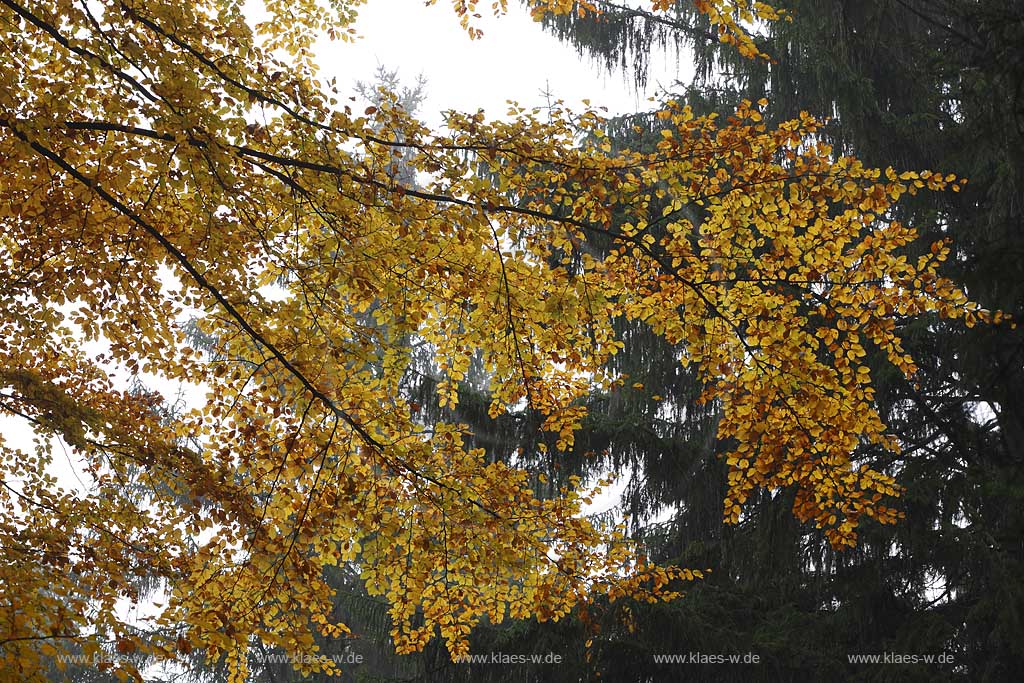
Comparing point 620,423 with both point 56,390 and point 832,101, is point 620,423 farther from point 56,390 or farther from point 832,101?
point 56,390

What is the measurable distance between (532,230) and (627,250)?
593 millimetres

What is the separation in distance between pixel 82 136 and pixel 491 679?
222 inches

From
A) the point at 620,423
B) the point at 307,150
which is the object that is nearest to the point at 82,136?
the point at 307,150

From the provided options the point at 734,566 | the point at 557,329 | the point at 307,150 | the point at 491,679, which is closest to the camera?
the point at 307,150

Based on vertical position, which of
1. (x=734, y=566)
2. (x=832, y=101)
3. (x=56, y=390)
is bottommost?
(x=734, y=566)

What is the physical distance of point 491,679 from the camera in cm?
772

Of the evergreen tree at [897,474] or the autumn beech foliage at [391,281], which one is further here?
the evergreen tree at [897,474]

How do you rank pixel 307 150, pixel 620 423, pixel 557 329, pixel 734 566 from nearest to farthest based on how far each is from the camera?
pixel 307 150 < pixel 557 329 < pixel 734 566 < pixel 620 423

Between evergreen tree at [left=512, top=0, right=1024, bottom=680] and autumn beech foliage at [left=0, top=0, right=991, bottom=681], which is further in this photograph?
evergreen tree at [left=512, top=0, right=1024, bottom=680]

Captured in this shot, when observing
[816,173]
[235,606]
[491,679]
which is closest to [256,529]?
[235,606]

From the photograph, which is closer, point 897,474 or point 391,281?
point 391,281

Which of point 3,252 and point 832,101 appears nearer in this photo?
point 3,252

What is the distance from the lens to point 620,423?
8344mm

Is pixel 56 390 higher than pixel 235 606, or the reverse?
→ pixel 56 390
